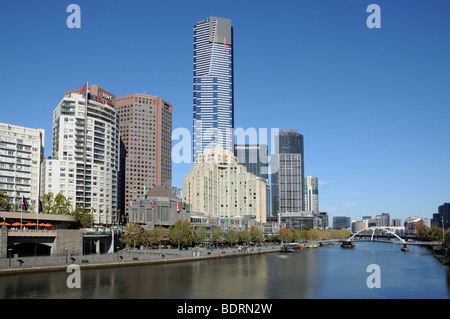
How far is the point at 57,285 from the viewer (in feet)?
A: 251

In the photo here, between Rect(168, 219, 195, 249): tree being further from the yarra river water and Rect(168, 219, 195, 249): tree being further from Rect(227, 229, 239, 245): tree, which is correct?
the yarra river water

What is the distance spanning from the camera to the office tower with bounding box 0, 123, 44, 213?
17112 cm

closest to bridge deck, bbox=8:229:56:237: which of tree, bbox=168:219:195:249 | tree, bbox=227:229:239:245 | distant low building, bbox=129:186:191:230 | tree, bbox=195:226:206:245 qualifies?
tree, bbox=168:219:195:249

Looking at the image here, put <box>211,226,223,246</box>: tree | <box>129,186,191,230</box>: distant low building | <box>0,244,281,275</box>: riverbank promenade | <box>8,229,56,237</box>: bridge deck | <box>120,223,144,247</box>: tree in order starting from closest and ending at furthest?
<box>0,244,281,275</box>: riverbank promenade → <box>8,229,56,237</box>: bridge deck → <box>120,223,144,247</box>: tree → <box>129,186,191,230</box>: distant low building → <box>211,226,223,246</box>: tree

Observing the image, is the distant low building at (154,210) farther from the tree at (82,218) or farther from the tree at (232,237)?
the tree at (232,237)

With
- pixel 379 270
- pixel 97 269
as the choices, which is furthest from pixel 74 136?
pixel 379 270

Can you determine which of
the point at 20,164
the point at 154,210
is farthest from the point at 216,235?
the point at 20,164

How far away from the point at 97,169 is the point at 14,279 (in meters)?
117

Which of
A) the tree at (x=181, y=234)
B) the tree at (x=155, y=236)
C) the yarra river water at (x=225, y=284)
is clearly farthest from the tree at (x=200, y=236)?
the yarra river water at (x=225, y=284)

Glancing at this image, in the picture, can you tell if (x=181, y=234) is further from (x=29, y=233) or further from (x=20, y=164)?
(x=20, y=164)

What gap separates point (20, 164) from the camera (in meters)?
177

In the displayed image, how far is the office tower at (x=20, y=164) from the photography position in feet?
561

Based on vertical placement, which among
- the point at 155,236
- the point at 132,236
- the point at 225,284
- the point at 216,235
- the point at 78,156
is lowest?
the point at 216,235
